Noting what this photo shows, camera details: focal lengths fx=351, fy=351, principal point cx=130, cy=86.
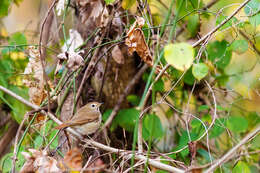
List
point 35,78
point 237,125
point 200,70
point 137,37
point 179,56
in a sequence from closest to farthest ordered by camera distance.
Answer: point 179,56 < point 200,70 < point 137,37 < point 35,78 < point 237,125

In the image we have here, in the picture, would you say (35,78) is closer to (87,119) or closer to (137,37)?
(87,119)

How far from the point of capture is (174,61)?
1627mm

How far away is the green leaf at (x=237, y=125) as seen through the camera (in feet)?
11.8

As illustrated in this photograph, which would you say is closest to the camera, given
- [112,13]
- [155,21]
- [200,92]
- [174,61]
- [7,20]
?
[174,61]

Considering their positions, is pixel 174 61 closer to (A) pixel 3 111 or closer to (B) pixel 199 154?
(B) pixel 199 154

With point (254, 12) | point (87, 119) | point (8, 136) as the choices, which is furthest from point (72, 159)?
point (8, 136)

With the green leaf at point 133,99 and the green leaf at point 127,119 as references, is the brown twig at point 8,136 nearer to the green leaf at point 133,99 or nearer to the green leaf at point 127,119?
the green leaf at point 127,119

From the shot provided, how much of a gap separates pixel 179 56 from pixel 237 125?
2263 mm

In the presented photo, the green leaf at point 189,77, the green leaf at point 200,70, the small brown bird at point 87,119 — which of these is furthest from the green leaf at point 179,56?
the green leaf at point 189,77

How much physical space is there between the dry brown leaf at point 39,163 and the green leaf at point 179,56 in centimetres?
103

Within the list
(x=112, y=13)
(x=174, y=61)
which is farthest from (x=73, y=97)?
(x=174, y=61)

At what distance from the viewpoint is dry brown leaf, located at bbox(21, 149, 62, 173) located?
2201 millimetres

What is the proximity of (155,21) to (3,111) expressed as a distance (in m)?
2.19

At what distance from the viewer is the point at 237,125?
3.63 metres
